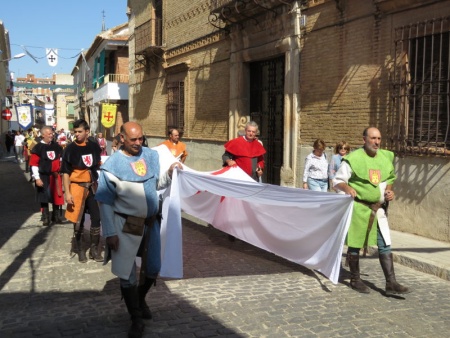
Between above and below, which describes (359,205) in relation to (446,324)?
above

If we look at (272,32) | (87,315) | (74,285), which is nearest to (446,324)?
(87,315)

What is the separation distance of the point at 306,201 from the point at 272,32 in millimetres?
7621

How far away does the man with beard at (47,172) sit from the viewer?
927cm

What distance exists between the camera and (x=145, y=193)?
416 cm

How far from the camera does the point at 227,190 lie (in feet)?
19.4

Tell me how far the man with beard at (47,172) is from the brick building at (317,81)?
5.04 meters

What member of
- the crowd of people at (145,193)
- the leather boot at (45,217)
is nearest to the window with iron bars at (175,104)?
the leather boot at (45,217)

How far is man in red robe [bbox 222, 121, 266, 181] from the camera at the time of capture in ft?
25.4

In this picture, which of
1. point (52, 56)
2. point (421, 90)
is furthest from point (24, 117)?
point (421, 90)

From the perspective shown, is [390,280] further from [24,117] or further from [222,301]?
[24,117]

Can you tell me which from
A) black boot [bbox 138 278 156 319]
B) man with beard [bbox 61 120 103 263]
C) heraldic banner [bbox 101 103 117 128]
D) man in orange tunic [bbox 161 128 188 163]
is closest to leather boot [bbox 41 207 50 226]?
man in orange tunic [bbox 161 128 188 163]

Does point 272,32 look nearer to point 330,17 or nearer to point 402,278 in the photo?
point 330,17

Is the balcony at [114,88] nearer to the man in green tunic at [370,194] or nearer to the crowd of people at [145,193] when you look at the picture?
the crowd of people at [145,193]

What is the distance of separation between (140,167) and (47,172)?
5.90 metres
